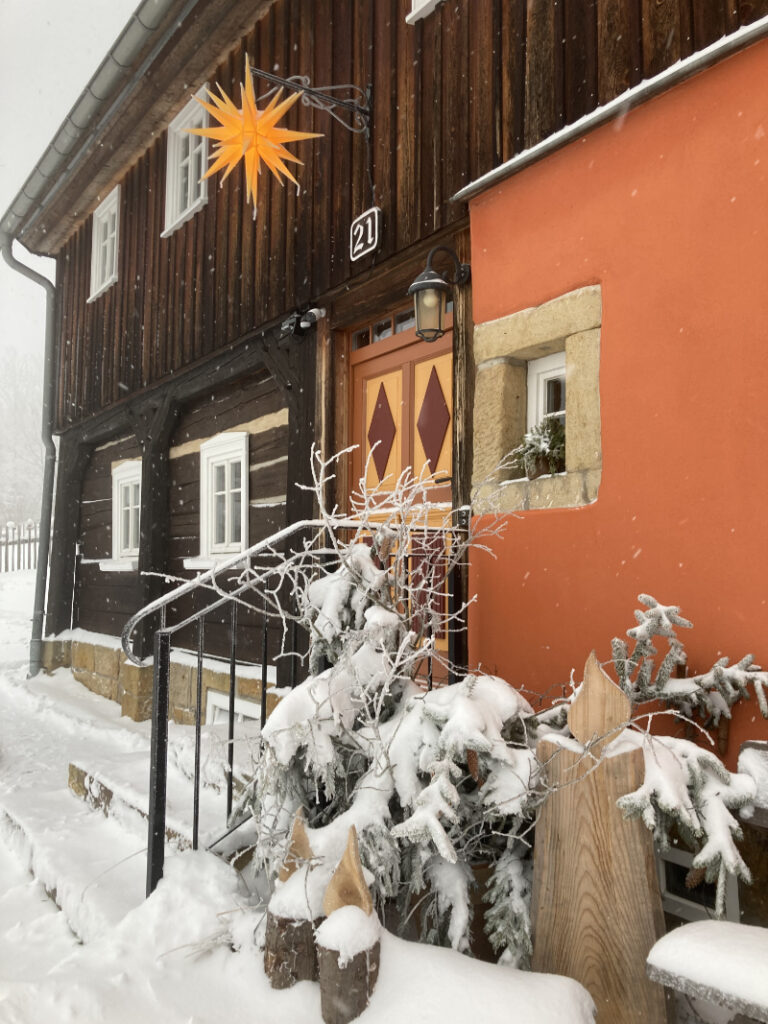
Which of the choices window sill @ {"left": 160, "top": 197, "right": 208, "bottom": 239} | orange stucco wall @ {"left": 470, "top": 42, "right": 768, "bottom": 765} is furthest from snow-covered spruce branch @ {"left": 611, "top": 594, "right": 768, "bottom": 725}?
window sill @ {"left": 160, "top": 197, "right": 208, "bottom": 239}

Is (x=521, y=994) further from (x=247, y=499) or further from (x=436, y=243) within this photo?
(x=247, y=499)

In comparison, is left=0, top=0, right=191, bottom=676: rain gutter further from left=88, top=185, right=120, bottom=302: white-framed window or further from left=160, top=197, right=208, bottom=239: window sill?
left=160, top=197, right=208, bottom=239: window sill

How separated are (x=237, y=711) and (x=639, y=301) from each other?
14.6 ft

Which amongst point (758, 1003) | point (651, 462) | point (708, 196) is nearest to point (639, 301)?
point (708, 196)

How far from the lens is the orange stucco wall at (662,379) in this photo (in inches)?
111

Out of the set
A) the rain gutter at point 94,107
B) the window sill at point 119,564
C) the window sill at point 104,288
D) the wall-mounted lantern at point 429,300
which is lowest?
the window sill at point 119,564

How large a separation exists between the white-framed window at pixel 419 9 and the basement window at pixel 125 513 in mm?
5527

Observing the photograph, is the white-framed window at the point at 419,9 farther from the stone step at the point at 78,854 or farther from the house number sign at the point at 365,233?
the stone step at the point at 78,854

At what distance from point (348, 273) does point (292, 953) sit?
399 centimetres

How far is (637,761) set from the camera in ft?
6.59

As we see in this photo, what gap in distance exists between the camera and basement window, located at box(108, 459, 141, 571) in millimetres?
8625

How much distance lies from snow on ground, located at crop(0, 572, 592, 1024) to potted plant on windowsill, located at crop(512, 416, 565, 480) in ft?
7.36

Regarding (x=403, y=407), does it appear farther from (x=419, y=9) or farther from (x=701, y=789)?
(x=701, y=789)

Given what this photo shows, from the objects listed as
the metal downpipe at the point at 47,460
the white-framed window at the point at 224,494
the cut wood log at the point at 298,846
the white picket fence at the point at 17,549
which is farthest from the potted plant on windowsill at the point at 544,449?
the white picket fence at the point at 17,549
